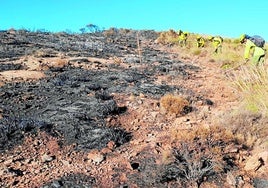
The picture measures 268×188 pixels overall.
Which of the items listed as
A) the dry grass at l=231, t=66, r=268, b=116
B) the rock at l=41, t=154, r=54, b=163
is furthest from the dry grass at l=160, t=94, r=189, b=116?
the rock at l=41, t=154, r=54, b=163

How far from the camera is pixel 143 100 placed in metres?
10.2

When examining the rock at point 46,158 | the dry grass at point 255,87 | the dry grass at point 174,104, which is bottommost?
the rock at point 46,158

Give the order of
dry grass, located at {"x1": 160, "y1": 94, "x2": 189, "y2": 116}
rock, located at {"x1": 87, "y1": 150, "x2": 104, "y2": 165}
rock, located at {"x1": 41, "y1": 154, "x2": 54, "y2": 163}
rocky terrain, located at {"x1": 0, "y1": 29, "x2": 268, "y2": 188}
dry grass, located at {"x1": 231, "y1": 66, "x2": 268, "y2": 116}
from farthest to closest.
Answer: dry grass, located at {"x1": 160, "y1": 94, "x2": 189, "y2": 116} → dry grass, located at {"x1": 231, "y1": 66, "x2": 268, "y2": 116} → rock, located at {"x1": 87, "y1": 150, "x2": 104, "y2": 165} → rock, located at {"x1": 41, "y1": 154, "x2": 54, "y2": 163} → rocky terrain, located at {"x1": 0, "y1": 29, "x2": 268, "y2": 188}

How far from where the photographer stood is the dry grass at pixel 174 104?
912cm

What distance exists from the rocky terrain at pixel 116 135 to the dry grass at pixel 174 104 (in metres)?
0.09

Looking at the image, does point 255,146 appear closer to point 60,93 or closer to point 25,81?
point 60,93

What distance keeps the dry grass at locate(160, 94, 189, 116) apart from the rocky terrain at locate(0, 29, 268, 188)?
9cm

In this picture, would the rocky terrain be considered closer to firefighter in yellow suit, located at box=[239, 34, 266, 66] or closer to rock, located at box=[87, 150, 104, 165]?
rock, located at box=[87, 150, 104, 165]

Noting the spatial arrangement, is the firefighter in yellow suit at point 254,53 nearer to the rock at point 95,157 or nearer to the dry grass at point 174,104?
the dry grass at point 174,104

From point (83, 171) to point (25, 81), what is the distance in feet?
19.6

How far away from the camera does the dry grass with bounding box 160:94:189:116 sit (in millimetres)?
9125

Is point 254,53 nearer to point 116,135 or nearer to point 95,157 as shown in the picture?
point 116,135

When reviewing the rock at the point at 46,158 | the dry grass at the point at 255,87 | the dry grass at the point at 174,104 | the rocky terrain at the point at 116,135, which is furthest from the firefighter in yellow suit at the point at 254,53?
the rock at the point at 46,158

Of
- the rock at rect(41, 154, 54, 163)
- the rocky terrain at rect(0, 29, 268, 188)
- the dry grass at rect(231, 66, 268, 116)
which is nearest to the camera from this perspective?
the rocky terrain at rect(0, 29, 268, 188)
